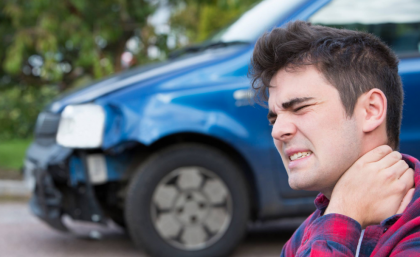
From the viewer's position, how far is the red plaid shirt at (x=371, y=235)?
104 cm

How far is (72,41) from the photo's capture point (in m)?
7.07

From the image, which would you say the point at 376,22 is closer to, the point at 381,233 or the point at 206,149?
the point at 206,149

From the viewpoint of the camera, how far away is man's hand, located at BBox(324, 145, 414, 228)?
118 centimetres

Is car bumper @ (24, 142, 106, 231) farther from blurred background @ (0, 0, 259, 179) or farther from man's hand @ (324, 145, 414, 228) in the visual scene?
blurred background @ (0, 0, 259, 179)

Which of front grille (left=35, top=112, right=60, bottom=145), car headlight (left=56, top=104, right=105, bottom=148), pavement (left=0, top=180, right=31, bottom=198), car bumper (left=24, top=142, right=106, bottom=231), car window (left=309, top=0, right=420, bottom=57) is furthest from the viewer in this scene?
pavement (left=0, top=180, right=31, bottom=198)

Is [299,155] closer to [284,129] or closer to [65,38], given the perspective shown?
[284,129]

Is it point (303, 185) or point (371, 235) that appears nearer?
point (371, 235)

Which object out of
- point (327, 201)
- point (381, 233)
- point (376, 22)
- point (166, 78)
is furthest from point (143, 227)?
point (381, 233)

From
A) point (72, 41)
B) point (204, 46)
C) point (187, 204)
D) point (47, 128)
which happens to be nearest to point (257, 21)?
point (204, 46)

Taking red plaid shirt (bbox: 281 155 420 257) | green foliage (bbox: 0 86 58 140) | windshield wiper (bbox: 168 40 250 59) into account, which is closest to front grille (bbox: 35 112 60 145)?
windshield wiper (bbox: 168 40 250 59)

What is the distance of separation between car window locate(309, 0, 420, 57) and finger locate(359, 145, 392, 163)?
8.72 feet

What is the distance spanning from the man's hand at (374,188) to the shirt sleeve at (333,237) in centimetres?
3

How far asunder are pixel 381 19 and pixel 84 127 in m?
2.11

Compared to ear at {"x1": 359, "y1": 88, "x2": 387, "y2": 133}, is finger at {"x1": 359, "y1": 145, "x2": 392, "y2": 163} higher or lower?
lower
